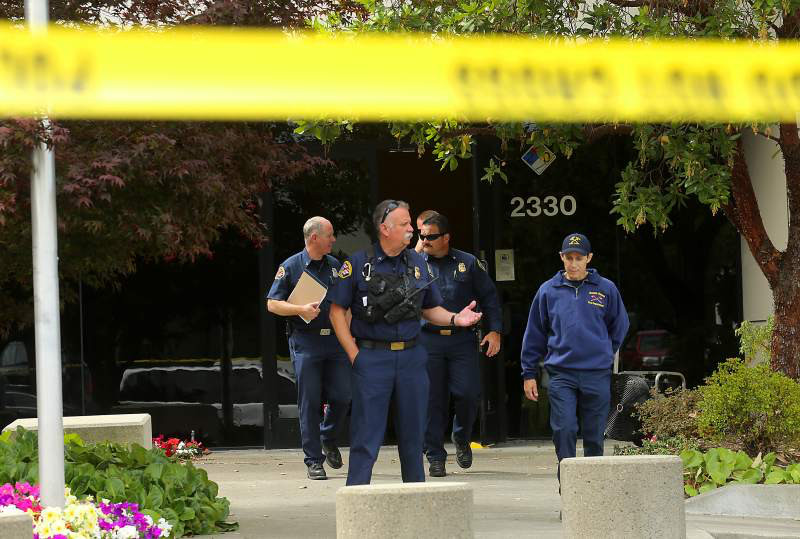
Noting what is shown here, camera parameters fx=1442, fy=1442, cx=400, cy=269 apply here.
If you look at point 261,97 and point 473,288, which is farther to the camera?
point 473,288

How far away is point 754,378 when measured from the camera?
964 cm

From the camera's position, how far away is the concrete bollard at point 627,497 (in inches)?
263

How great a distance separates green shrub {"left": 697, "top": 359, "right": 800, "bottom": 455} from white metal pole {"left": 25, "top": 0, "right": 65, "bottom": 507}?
4.79m

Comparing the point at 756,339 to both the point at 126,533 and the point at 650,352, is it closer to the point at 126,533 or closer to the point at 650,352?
the point at 650,352

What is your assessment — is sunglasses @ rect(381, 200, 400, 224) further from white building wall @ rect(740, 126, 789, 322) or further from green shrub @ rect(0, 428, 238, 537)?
white building wall @ rect(740, 126, 789, 322)

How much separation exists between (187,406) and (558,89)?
17.6ft

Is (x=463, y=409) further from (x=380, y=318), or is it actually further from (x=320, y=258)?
(x=380, y=318)

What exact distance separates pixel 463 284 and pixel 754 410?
7.41 feet

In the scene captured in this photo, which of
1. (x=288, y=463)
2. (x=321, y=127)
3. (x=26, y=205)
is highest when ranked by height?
(x=321, y=127)

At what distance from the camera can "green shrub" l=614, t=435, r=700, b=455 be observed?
9.86 meters

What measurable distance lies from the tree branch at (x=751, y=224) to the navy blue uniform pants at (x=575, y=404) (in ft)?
9.43

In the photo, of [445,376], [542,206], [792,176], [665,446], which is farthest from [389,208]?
[542,206]

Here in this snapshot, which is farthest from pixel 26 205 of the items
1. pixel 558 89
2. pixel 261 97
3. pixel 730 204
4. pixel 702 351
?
pixel 702 351

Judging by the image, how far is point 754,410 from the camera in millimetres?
9594
